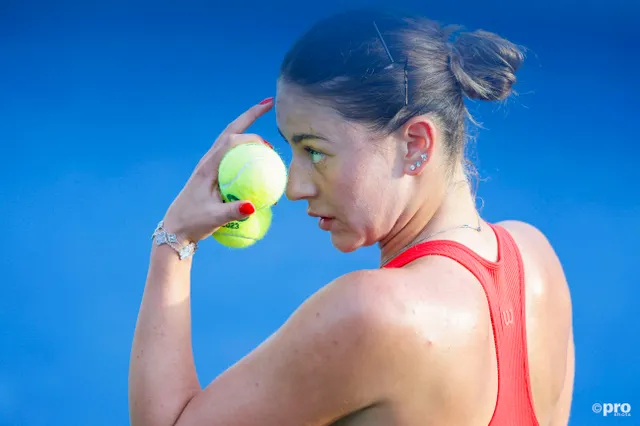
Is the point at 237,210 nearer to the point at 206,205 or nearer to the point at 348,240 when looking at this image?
the point at 206,205

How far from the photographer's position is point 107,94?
6.32 metres

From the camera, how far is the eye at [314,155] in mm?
1578

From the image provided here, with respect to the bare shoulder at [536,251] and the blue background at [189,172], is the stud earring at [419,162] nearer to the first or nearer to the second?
the bare shoulder at [536,251]

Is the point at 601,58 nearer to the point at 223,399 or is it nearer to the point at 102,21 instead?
the point at 102,21

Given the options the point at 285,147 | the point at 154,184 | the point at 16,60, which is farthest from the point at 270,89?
the point at 16,60

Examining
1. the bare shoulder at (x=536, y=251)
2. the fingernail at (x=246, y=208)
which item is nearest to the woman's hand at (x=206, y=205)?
the fingernail at (x=246, y=208)

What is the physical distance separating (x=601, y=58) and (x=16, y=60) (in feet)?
16.0

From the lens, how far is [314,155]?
159cm

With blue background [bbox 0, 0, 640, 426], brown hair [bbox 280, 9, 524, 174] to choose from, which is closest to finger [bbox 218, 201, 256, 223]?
brown hair [bbox 280, 9, 524, 174]

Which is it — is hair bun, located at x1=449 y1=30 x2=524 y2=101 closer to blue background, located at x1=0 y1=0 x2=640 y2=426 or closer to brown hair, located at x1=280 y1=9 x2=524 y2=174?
brown hair, located at x1=280 y1=9 x2=524 y2=174

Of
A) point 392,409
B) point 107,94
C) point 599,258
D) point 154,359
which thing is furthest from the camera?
point 107,94

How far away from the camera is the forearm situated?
1521 mm

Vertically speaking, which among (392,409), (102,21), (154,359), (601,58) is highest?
(102,21)

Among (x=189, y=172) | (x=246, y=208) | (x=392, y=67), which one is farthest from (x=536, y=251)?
(x=189, y=172)
